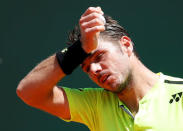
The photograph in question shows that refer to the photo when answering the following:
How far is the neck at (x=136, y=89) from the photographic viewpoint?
2381mm

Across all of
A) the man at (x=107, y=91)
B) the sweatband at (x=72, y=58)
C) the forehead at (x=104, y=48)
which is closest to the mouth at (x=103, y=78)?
the man at (x=107, y=91)

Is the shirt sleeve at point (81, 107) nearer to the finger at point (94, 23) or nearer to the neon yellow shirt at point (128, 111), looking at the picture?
the neon yellow shirt at point (128, 111)

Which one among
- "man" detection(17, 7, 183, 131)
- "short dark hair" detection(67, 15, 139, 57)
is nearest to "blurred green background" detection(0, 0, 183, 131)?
"short dark hair" detection(67, 15, 139, 57)

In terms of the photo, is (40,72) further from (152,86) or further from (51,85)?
(152,86)

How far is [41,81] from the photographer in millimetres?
2197

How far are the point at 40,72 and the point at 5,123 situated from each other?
2.18 m

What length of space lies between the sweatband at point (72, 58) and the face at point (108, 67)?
240mm

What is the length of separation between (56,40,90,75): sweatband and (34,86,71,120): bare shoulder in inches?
9.4

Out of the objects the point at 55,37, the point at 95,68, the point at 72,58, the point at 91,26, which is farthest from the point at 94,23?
the point at 55,37

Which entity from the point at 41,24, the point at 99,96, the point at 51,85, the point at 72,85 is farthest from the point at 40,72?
the point at 41,24

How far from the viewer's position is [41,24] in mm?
4219

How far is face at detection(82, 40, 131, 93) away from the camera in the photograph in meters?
2.30

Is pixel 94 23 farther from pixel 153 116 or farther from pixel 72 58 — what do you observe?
pixel 153 116

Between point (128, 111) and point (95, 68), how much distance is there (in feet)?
1.05
